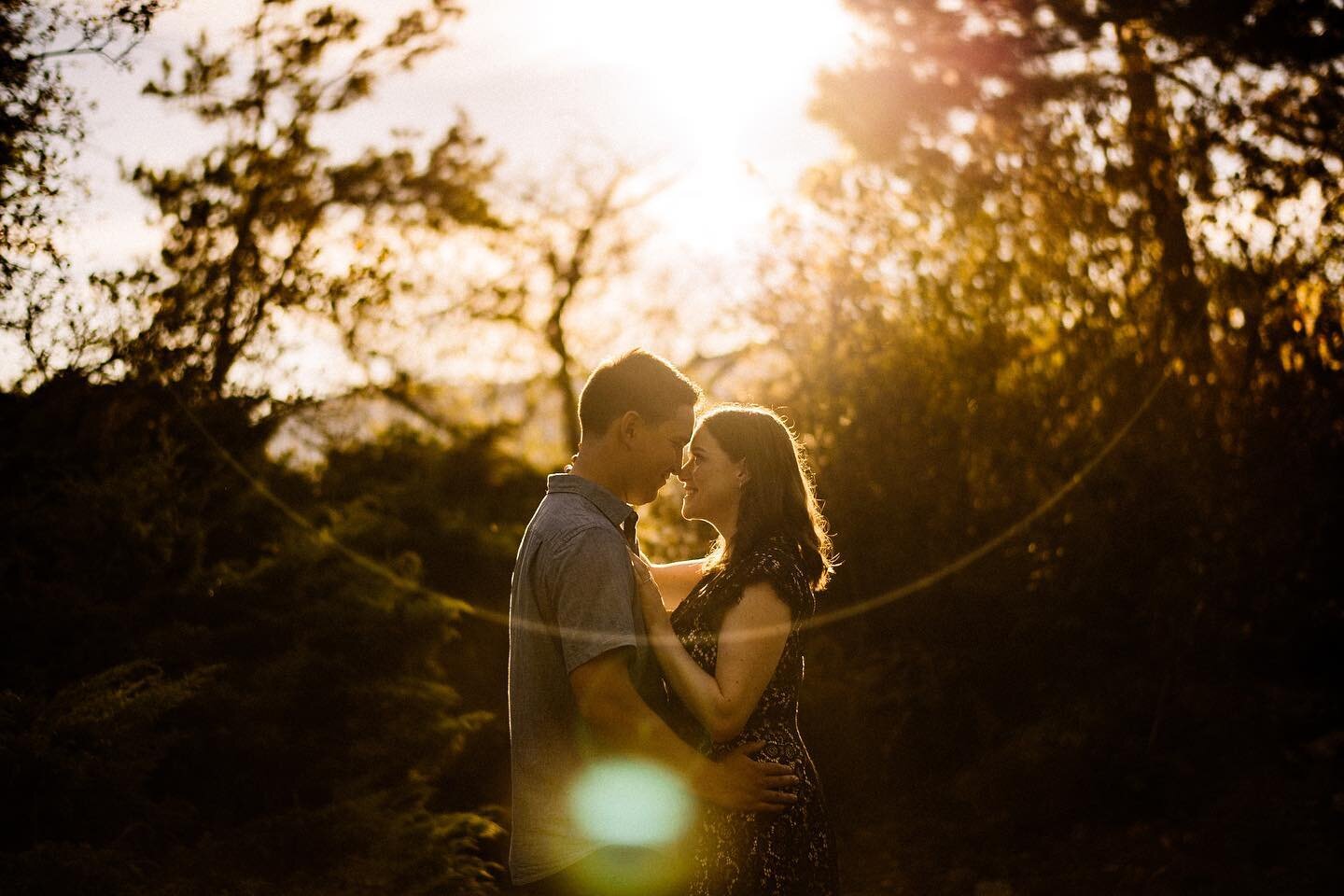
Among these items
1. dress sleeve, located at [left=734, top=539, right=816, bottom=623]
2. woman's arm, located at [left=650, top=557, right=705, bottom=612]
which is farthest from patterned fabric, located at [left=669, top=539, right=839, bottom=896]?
woman's arm, located at [left=650, top=557, right=705, bottom=612]

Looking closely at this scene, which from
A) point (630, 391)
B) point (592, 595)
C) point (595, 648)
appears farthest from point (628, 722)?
point (630, 391)

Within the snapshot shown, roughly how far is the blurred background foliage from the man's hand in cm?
277

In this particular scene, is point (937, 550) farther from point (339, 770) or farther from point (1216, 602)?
point (339, 770)

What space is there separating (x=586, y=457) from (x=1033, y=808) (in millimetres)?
5637

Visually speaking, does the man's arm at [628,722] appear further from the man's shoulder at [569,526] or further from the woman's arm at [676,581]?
the woman's arm at [676,581]

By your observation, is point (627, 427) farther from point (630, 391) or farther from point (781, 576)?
point (781, 576)

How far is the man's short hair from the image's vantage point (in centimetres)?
302

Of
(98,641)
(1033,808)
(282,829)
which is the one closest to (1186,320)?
(1033,808)

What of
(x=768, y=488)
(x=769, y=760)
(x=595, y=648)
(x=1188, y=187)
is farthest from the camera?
(x=1188, y=187)

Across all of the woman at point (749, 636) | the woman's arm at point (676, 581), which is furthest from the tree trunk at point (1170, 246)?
the woman's arm at point (676, 581)

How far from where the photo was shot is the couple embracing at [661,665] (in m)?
2.76

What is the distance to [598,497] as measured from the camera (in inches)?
117

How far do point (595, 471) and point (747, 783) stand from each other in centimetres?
95

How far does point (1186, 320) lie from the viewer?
7.17 metres
